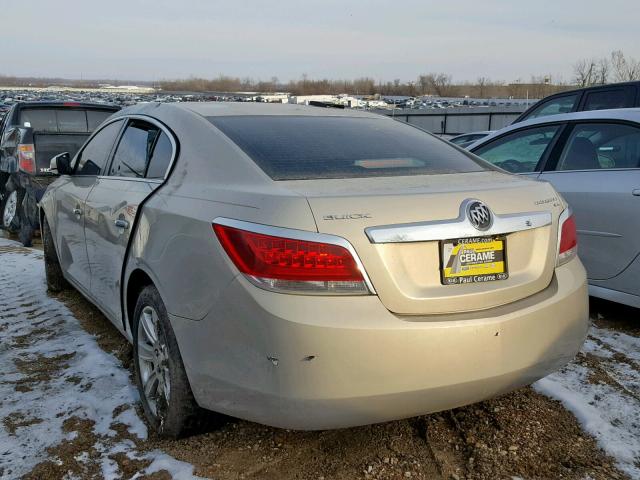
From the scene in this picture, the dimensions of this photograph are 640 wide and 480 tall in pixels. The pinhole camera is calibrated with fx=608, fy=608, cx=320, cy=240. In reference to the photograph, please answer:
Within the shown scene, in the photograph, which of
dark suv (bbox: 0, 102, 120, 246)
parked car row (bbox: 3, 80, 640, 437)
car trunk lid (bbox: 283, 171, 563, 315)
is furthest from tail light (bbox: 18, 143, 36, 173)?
car trunk lid (bbox: 283, 171, 563, 315)

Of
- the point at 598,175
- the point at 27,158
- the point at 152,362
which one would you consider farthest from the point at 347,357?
the point at 27,158

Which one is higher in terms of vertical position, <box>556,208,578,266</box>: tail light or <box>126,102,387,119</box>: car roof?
<box>126,102,387,119</box>: car roof

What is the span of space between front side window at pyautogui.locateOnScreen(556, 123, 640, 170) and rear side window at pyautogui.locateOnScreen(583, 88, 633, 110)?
3592 mm

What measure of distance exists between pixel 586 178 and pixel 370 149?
2.19m

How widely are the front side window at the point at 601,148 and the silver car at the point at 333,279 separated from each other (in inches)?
71.0

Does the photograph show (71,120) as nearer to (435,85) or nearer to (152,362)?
(152,362)

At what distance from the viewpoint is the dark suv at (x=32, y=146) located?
7.89 m

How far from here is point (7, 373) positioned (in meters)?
3.60

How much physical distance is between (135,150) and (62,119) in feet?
19.6

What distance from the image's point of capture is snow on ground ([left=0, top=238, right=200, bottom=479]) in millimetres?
2713

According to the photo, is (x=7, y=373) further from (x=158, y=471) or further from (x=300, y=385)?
(x=300, y=385)

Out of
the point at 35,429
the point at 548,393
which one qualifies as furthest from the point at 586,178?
the point at 35,429

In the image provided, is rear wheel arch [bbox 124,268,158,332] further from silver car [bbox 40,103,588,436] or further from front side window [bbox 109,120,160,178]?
front side window [bbox 109,120,160,178]

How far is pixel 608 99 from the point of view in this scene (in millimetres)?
8031
